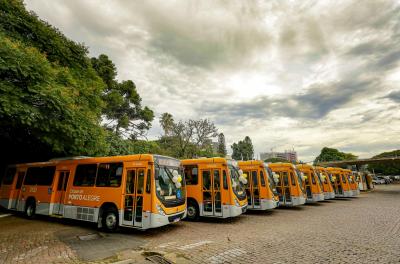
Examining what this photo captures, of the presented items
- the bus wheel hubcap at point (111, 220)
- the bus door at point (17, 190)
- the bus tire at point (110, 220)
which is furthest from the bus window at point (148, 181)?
the bus door at point (17, 190)

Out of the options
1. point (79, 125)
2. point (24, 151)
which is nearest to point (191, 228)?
point (79, 125)

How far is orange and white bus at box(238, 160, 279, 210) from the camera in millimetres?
12539

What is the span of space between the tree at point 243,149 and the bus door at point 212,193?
2809 inches

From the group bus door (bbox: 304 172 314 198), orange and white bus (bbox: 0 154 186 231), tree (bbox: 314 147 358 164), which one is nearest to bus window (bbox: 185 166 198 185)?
orange and white bus (bbox: 0 154 186 231)

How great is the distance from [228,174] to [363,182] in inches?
1455

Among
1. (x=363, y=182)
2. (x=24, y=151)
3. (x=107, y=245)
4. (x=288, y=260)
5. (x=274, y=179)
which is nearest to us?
(x=288, y=260)

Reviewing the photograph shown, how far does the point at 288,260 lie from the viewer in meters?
5.34

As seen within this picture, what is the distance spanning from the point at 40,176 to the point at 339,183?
24751mm

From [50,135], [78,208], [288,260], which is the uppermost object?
[50,135]

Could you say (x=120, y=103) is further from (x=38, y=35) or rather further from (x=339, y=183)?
(x=339, y=183)

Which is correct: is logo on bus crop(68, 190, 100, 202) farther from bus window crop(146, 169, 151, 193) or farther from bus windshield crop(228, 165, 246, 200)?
bus windshield crop(228, 165, 246, 200)

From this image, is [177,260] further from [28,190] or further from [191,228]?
[28,190]

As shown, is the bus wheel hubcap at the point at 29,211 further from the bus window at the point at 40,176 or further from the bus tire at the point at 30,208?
the bus window at the point at 40,176

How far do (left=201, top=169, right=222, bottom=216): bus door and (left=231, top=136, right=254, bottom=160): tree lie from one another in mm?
71356
